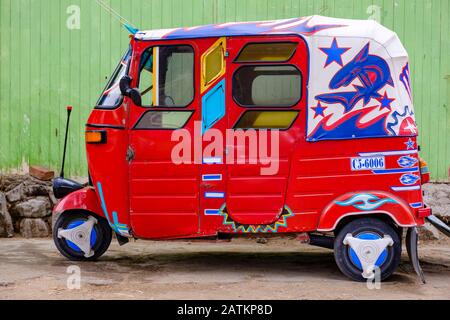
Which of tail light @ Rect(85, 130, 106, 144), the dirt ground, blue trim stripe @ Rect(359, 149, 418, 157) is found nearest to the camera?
the dirt ground

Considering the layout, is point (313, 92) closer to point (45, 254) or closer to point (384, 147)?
point (384, 147)

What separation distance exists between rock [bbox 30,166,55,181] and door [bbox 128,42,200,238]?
3188 millimetres

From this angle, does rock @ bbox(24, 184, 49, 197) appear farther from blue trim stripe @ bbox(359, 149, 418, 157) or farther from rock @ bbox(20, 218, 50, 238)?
blue trim stripe @ bbox(359, 149, 418, 157)

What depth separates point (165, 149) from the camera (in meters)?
6.82

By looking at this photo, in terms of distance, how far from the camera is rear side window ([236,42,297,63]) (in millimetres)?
6676

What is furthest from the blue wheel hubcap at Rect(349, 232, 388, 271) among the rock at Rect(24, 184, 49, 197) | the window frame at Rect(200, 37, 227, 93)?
the rock at Rect(24, 184, 49, 197)

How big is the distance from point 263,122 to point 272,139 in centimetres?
20

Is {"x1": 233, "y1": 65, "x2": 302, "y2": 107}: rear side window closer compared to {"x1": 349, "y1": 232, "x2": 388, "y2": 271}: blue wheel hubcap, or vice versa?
{"x1": 349, "y1": 232, "x2": 388, "y2": 271}: blue wheel hubcap

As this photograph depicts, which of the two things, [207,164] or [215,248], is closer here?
[207,164]

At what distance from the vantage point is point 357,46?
258 inches

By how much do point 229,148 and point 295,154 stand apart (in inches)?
24.5

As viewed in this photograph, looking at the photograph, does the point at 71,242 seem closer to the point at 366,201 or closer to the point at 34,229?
the point at 34,229

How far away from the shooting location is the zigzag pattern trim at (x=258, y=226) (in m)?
6.65
